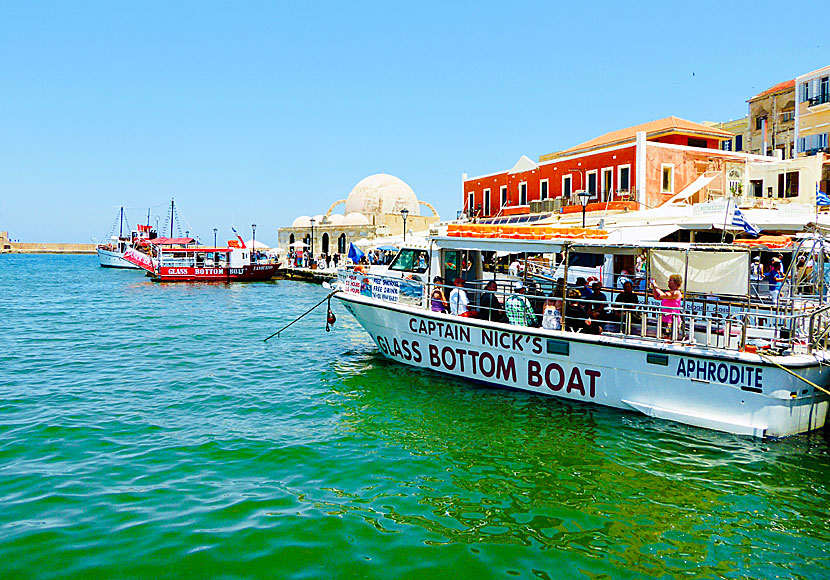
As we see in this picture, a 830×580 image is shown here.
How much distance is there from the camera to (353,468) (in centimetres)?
764

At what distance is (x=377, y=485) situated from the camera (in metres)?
7.15

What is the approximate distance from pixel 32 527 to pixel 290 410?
4.48m

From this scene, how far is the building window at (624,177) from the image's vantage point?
1030 inches

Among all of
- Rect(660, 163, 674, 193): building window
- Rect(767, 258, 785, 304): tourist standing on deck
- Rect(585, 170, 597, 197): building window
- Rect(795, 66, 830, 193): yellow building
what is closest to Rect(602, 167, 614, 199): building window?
Rect(585, 170, 597, 197): building window

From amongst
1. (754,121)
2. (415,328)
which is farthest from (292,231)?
(415,328)

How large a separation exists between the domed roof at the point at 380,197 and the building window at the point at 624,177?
3930 centimetres

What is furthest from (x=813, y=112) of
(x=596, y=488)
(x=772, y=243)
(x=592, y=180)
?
(x=596, y=488)

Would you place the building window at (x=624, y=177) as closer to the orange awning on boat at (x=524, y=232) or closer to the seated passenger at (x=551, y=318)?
the orange awning on boat at (x=524, y=232)

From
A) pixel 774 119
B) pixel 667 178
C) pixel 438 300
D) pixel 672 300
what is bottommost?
pixel 438 300

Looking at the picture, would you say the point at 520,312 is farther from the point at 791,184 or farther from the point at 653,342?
the point at 791,184

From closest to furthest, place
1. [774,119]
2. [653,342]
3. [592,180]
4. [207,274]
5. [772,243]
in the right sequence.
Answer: [653,342], [772,243], [592,180], [774,119], [207,274]

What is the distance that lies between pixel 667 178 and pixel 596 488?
22.5 metres

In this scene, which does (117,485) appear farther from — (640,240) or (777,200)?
(777,200)

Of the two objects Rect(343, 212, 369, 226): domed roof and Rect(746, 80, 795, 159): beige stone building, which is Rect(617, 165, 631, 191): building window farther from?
Rect(343, 212, 369, 226): domed roof
